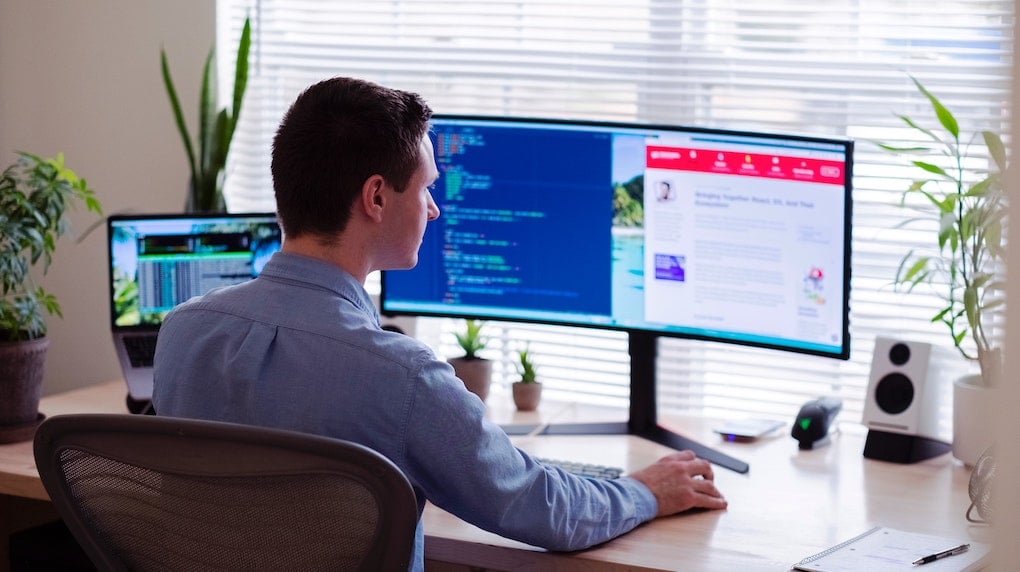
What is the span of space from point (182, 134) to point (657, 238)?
1298mm

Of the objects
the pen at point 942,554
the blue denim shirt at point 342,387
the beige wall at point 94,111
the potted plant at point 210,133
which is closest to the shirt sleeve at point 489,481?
the blue denim shirt at point 342,387

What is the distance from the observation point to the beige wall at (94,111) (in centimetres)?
307

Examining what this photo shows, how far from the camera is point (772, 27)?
262cm

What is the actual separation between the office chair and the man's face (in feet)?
1.46

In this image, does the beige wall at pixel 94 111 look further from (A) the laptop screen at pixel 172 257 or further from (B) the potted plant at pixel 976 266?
(B) the potted plant at pixel 976 266

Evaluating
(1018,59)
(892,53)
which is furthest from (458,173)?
(1018,59)

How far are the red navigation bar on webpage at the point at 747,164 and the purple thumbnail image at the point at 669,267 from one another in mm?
158

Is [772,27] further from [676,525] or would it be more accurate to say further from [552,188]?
[676,525]

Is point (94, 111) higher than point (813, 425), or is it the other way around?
point (94, 111)

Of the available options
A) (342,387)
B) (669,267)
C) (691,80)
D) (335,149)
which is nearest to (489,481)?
(342,387)

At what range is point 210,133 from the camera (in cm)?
291

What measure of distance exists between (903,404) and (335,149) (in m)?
1.22

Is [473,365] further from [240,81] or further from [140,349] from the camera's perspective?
[240,81]

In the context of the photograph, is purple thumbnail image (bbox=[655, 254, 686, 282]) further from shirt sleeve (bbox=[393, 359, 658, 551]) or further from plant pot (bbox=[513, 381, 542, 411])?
shirt sleeve (bbox=[393, 359, 658, 551])
